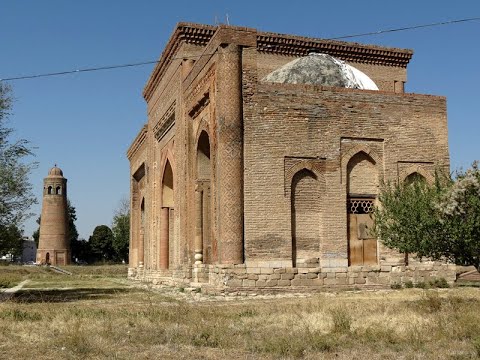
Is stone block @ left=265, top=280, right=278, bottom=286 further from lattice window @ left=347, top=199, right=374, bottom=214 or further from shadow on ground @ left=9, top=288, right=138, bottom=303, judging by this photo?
shadow on ground @ left=9, top=288, right=138, bottom=303

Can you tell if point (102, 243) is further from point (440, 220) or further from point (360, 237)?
point (440, 220)

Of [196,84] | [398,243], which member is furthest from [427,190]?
[196,84]

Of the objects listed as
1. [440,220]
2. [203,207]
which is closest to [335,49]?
[203,207]

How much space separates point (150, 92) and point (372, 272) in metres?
15.2

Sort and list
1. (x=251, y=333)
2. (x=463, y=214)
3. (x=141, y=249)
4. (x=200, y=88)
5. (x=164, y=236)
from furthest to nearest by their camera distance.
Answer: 1. (x=141, y=249)
2. (x=164, y=236)
3. (x=200, y=88)
4. (x=463, y=214)
5. (x=251, y=333)

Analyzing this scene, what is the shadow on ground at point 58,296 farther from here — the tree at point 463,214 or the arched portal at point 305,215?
the tree at point 463,214

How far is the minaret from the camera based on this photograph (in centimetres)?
6269

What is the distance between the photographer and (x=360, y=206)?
17625mm

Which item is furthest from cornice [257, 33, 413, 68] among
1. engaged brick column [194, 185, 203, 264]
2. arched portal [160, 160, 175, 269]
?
arched portal [160, 160, 175, 269]

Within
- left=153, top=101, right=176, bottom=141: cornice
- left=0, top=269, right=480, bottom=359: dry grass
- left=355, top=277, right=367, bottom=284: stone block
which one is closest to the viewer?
left=0, top=269, right=480, bottom=359: dry grass

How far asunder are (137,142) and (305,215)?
17.5 metres

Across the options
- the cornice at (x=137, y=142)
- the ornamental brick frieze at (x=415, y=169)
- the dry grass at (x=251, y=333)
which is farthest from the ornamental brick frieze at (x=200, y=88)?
the cornice at (x=137, y=142)

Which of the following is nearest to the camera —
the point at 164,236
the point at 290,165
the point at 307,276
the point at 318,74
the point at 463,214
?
the point at 463,214

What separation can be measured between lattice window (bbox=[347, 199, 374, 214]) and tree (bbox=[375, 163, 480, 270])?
202 inches
